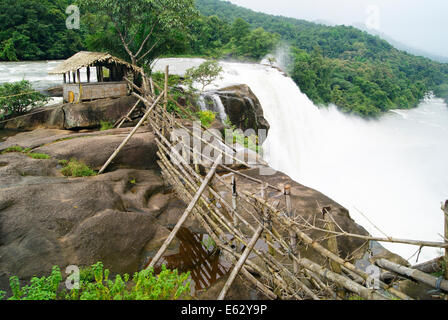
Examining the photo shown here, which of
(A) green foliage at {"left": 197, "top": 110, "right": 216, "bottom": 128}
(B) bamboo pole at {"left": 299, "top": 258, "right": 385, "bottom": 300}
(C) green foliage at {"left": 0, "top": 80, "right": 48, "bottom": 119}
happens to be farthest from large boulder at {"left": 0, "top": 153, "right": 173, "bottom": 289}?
(A) green foliage at {"left": 197, "top": 110, "right": 216, "bottom": 128}

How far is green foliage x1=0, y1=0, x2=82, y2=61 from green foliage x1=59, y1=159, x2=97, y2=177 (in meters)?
19.2

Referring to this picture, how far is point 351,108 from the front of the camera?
3628 cm

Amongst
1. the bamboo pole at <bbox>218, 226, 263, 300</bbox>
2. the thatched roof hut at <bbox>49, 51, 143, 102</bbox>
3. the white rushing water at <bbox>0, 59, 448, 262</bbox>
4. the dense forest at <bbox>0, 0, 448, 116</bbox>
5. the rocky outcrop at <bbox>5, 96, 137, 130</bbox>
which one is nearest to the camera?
the bamboo pole at <bbox>218, 226, 263, 300</bbox>

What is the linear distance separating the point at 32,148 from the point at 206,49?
3025 cm

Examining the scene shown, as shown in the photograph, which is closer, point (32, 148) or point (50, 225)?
point (50, 225)

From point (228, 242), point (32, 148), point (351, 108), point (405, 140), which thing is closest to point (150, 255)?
point (228, 242)

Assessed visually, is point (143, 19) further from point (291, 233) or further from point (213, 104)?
point (291, 233)

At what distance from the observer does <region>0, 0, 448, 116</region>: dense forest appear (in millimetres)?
13312

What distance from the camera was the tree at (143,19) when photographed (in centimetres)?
1147

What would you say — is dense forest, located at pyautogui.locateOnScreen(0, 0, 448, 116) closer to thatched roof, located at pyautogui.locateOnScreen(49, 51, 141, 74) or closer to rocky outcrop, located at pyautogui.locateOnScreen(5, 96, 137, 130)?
thatched roof, located at pyautogui.locateOnScreen(49, 51, 141, 74)

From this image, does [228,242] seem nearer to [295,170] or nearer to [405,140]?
[295,170]

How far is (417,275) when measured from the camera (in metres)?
3.53

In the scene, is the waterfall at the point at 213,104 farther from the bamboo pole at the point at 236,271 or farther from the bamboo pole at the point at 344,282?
the bamboo pole at the point at 344,282

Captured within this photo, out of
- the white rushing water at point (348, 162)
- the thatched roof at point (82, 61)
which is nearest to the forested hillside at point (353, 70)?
the white rushing water at point (348, 162)
